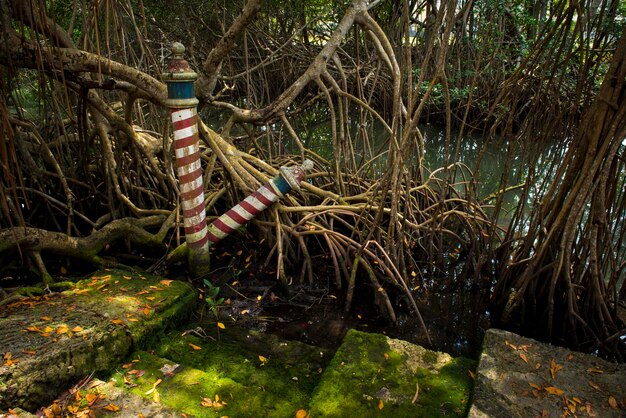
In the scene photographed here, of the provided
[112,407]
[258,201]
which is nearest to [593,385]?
[112,407]

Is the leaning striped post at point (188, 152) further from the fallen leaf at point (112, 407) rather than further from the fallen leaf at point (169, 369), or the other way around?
the fallen leaf at point (112, 407)

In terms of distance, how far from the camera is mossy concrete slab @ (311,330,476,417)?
1806mm

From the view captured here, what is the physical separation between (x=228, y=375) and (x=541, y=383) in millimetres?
1490

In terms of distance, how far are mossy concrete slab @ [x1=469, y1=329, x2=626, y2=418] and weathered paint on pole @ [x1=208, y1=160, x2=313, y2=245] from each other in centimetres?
192

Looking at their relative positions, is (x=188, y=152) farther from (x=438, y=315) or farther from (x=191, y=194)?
(x=438, y=315)

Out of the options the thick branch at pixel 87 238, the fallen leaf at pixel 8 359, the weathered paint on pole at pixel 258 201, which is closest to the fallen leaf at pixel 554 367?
the weathered paint on pole at pixel 258 201

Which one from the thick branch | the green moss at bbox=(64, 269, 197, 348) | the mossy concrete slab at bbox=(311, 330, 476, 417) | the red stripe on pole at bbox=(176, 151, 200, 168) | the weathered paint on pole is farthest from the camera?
the weathered paint on pole

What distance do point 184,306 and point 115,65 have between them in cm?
178

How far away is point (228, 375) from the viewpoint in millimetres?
2232

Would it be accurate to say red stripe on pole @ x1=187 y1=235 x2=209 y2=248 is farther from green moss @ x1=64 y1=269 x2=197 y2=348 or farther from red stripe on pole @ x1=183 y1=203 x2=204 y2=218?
green moss @ x1=64 y1=269 x2=197 y2=348

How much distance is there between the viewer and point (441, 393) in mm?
1903

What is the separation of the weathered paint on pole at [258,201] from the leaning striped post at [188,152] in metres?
0.21

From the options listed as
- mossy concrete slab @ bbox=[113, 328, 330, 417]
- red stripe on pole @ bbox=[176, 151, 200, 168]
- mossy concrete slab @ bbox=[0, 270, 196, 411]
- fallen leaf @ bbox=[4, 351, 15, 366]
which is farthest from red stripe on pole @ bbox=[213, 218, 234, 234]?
fallen leaf @ bbox=[4, 351, 15, 366]

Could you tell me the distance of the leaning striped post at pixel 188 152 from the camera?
9.14 ft
